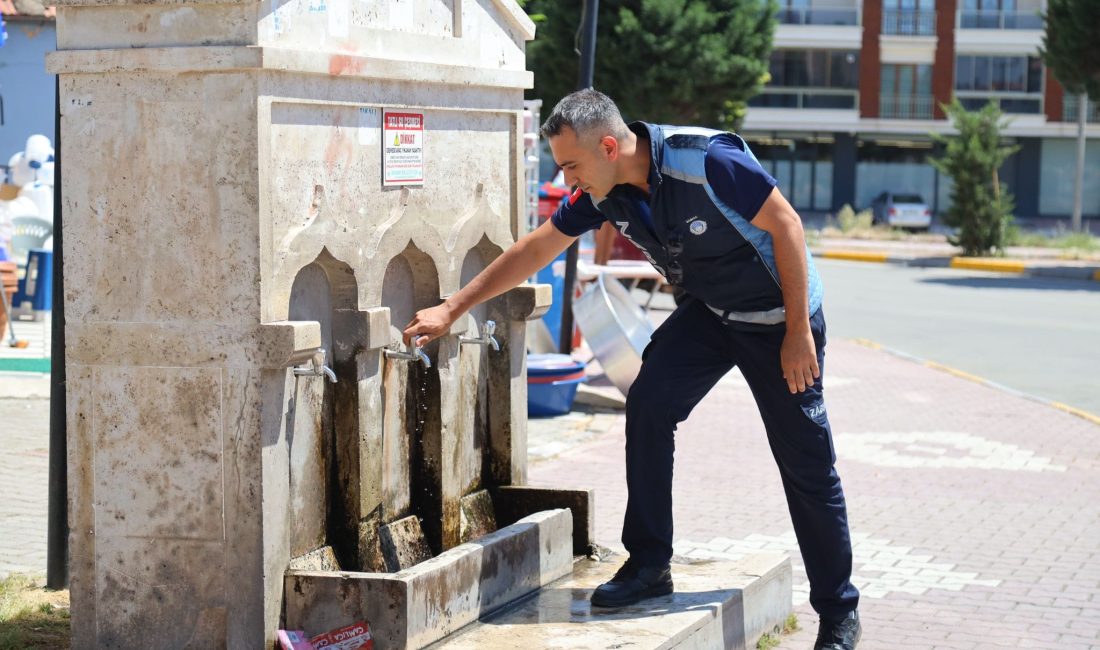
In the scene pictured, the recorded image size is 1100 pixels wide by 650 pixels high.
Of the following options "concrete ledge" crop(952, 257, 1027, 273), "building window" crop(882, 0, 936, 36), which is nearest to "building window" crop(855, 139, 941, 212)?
"building window" crop(882, 0, 936, 36)

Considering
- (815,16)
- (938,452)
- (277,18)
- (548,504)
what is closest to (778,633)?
(548,504)

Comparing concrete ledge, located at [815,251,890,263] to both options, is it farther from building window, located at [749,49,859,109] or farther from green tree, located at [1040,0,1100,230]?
building window, located at [749,49,859,109]

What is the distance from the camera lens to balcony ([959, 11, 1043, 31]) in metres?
56.1

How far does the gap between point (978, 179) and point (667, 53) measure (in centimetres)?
730

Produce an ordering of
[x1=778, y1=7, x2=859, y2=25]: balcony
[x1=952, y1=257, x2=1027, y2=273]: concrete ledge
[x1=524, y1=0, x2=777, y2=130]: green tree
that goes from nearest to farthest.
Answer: [x1=952, y1=257, x2=1027, y2=273]: concrete ledge → [x1=524, y1=0, x2=777, y2=130]: green tree → [x1=778, y1=7, x2=859, y2=25]: balcony

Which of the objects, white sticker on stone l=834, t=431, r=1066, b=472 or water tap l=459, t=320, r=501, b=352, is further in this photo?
white sticker on stone l=834, t=431, r=1066, b=472

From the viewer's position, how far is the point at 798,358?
4.59 metres

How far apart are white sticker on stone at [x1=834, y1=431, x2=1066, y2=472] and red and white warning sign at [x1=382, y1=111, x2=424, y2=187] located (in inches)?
195

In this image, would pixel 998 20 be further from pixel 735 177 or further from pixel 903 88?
pixel 735 177

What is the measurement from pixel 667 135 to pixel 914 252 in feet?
104

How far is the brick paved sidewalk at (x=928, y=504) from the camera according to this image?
583 cm

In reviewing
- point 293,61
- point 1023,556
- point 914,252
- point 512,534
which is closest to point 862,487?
point 1023,556

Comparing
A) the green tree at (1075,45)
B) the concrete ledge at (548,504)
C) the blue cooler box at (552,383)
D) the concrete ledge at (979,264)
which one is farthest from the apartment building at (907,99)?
the concrete ledge at (548,504)

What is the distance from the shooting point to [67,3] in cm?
425
